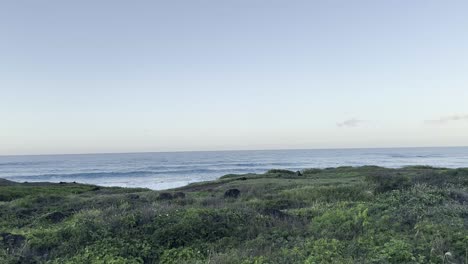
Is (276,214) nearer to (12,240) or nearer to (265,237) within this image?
(265,237)

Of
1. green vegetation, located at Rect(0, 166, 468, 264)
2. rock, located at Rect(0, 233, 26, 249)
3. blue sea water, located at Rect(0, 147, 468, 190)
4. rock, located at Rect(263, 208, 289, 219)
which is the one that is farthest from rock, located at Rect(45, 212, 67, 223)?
blue sea water, located at Rect(0, 147, 468, 190)

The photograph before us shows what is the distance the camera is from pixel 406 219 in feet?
32.3

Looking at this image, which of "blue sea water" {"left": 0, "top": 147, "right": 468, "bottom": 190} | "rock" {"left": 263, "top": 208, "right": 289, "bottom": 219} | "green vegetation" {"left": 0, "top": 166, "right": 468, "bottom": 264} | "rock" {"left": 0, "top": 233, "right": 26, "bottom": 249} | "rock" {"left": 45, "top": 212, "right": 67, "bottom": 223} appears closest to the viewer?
"green vegetation" {"left": 0, "top": 166, "right": 468, "bottom": 264}

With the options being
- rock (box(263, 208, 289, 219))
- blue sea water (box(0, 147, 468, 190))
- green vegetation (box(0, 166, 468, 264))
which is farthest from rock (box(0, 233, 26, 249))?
blue sea water (box(0, 147, 468, 190))

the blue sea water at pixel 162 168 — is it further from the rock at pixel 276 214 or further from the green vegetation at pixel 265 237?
the green vegetation at pixel 265 237

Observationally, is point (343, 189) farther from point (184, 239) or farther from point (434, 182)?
point (184, 239)

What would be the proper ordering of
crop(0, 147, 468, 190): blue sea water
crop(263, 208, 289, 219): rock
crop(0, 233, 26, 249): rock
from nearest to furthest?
crop(0, 233, 26, 249): rock → crop(263, 208, 289, 219): rock → crop(0, 147, 468, 190): blue sea water

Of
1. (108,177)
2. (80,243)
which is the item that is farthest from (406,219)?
(108,177)

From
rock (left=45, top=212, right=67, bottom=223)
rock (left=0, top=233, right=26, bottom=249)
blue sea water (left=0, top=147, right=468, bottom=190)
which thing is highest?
rock (left=0, top=233, right=26, bottom=249)

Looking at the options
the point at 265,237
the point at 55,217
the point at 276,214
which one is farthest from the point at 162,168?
the point at 265,237

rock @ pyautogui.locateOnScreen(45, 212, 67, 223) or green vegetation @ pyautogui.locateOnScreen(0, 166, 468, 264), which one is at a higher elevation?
green vegetation @ pyautogui.locateOnScreen(0, 166, 468, 264)

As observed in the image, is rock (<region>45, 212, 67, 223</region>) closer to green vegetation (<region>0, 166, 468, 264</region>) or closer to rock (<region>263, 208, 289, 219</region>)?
green vegetation (<region>0, 166, 468, 264</region>)

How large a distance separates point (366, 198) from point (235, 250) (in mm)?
9826

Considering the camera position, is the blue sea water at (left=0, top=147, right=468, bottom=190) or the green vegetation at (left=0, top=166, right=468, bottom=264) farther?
the blue sea water at (left=0, top=147, right=468, bottom=190)
